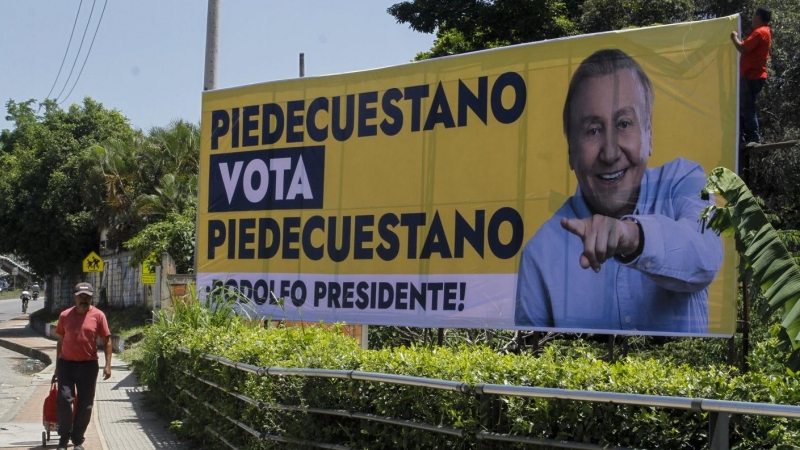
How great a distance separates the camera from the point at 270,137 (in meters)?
12.5

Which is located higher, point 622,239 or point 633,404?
point 622,239

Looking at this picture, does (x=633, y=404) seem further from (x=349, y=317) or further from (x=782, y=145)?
(x=349, y=317)

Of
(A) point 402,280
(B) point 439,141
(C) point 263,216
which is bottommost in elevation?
(A) point 402,280

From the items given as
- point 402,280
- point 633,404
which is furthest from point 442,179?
point 633,404

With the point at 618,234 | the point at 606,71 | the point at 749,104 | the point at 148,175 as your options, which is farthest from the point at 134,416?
the point at 148,175

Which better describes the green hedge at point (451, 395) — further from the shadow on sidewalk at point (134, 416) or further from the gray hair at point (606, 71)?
the gray hair at point (606, 71)

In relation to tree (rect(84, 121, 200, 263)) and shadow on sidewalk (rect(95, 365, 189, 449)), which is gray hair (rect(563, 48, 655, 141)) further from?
tree (rect(84, 121, 200, 263))

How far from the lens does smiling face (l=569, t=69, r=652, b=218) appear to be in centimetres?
945

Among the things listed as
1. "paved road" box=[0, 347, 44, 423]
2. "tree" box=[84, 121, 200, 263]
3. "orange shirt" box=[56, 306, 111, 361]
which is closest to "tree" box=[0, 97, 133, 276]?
"tree" box=[84, 121, 200, 263]

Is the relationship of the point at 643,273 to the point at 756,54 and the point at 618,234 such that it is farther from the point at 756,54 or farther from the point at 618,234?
the point at 756,54

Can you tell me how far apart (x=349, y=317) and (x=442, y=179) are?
2.15 m

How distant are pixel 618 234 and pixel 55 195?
37249mm

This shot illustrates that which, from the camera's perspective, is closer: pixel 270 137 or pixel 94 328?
pixel 94 328

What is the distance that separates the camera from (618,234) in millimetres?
9508
